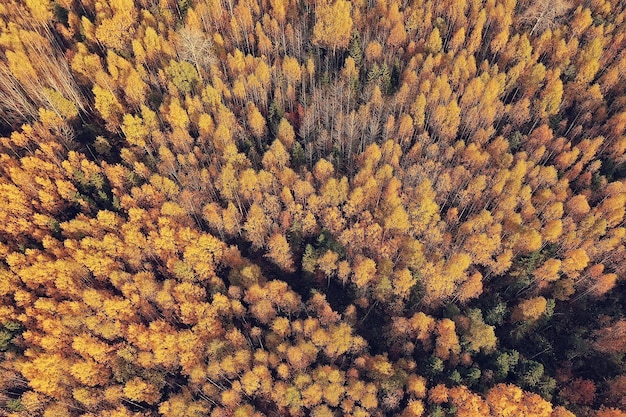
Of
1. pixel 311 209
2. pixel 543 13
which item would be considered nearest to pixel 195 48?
pixel 311 209

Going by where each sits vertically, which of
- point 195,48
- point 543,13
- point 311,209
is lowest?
point 311,209

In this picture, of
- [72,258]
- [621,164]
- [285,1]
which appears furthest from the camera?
[285,1]

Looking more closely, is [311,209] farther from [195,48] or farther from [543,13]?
[543,13]

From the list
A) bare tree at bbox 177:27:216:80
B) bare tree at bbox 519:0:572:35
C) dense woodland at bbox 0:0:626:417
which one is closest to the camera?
dense woodland at bbox 0:0:626:417

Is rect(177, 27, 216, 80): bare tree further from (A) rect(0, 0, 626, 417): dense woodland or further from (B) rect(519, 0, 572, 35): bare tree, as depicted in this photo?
(B) rect(519, 0, 572, 35): bare tree

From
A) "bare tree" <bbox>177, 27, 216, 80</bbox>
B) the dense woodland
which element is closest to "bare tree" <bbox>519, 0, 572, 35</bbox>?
the dense woodland

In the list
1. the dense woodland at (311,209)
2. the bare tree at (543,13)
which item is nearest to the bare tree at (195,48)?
the dense woodland at (311,209)

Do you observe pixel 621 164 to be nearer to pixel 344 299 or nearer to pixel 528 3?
pixel 528 3

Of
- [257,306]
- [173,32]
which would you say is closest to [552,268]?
[257,306]
